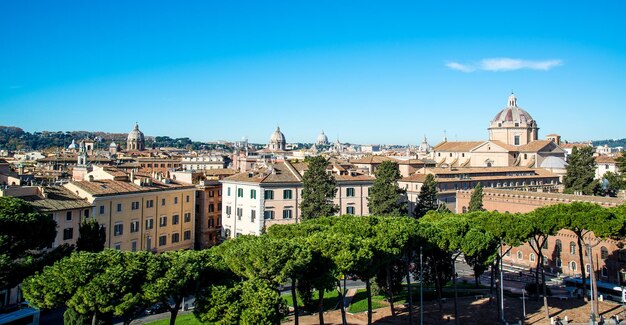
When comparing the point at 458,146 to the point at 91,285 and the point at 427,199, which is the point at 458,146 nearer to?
the point at 427,199

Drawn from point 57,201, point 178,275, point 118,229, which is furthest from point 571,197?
point 57,201

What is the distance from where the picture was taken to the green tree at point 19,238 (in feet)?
83.9

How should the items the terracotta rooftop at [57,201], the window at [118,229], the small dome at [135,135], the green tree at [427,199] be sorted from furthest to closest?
the small dome at [135,135] → the green tree at [427,199] → the window at [118,229] → the terracotta rooftop at [57,201]

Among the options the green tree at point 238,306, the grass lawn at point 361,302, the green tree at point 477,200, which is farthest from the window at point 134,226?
the green tree at point 477,200

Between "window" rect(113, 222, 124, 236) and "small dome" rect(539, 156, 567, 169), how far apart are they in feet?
245

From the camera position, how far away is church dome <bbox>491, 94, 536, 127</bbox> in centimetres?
10719

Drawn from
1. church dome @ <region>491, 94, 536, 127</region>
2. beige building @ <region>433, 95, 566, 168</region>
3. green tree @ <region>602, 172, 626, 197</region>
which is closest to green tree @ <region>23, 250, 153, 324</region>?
green tree @ <region>602, 172, 626, 197</region>

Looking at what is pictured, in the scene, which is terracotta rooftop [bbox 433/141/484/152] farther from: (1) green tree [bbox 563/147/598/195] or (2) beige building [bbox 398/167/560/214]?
(1) green tree [bbox 563/147/598/195]

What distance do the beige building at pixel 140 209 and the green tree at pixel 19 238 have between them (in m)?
17.4

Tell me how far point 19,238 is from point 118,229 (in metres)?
22.0

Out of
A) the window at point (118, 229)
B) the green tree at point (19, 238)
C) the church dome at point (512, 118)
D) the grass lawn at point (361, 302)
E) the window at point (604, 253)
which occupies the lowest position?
the grass lawn at point (361, 302)

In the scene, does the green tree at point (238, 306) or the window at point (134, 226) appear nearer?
the green tree at point (238, 306)

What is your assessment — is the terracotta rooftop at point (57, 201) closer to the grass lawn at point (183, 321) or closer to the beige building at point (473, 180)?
the grass lawn at point (183, 321)

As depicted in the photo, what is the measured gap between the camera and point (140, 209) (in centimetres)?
5194
